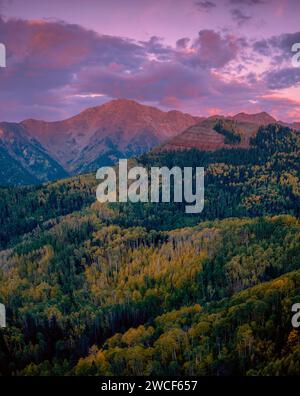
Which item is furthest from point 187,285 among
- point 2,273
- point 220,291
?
point 2,273

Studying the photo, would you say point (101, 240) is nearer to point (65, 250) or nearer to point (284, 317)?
point (65, 250)

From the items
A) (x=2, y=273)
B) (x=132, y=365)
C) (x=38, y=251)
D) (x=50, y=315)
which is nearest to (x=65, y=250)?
(x=38, y=251)

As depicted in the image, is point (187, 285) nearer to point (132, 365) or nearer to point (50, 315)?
point (50, 315)

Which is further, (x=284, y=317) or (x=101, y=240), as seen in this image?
(x=101, y=240)

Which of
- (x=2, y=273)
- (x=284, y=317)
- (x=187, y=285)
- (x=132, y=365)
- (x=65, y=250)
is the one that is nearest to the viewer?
(x=284, y=317)
